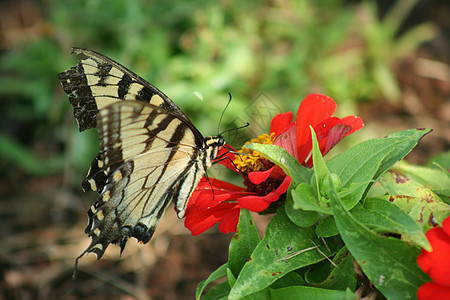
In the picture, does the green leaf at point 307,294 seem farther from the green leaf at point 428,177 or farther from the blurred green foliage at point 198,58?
the blurred green foliage at point 198,58

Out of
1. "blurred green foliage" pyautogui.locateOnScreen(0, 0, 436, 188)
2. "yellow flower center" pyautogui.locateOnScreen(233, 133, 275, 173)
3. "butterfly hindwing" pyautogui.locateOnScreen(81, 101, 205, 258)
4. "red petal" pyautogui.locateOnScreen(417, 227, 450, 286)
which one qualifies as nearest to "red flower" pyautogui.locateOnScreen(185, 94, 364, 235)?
"yellow flower center" pyautogui.locateOnScreen(233, 133, 275, 173)

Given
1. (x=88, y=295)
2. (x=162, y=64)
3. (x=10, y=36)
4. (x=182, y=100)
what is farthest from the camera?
(x=10, y=36)

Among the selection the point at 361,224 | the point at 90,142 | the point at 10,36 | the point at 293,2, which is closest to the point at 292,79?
the point at 293,2

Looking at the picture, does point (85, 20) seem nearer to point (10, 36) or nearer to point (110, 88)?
point (10, 36)

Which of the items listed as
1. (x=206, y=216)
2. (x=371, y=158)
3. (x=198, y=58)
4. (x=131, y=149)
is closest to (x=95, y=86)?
(x=131, y=149)

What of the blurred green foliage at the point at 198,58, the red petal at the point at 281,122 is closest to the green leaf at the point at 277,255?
the red petal at the point at 281,122

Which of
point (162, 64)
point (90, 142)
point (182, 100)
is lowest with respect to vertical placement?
point (90, 142)
